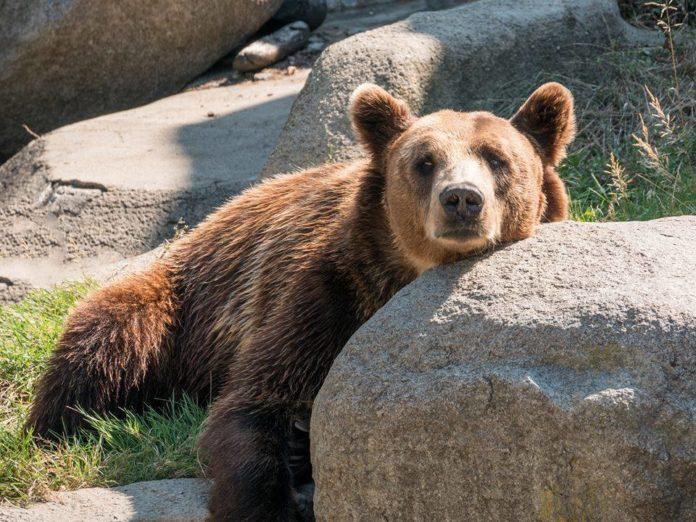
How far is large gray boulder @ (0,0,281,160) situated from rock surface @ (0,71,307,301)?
3.44ft

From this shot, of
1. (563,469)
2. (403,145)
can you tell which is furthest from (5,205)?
(563,469)

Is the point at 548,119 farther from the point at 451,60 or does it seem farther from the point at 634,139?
the point at 451,60

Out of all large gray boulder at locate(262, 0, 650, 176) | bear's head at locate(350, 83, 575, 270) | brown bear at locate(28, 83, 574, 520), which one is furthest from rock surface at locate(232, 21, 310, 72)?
bear's head at locate(350, 83, 575, 270)

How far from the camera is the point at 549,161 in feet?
16.9

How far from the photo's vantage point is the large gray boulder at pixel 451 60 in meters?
7.91

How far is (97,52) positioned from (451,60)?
4.95 meters

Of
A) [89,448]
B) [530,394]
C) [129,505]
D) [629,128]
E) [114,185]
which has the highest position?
[530,394]

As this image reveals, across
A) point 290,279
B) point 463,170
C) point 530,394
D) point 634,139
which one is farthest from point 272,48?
point 530,394

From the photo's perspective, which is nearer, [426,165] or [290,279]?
[426,165]

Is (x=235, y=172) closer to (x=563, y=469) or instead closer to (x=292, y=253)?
(x=292, y=253)

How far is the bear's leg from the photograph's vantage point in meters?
4.67

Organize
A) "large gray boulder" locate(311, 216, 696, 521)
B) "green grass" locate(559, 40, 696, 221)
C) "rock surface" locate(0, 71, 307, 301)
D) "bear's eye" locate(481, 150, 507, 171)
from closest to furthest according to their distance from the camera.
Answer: "large gray boulder" locate(311, 216, 696, 521)
"bear's eye" locate(481, 150, 507, 171)
"green grass" locate(559, 40, 696, 221)
"rock surface" locate(0, 71, 307, 301)

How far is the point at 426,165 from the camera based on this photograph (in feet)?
15.4

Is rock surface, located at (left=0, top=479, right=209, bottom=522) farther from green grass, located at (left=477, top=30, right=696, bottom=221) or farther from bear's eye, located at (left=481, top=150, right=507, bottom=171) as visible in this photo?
green grass, located at (left=477, top=30, right=696, bottom=221)
